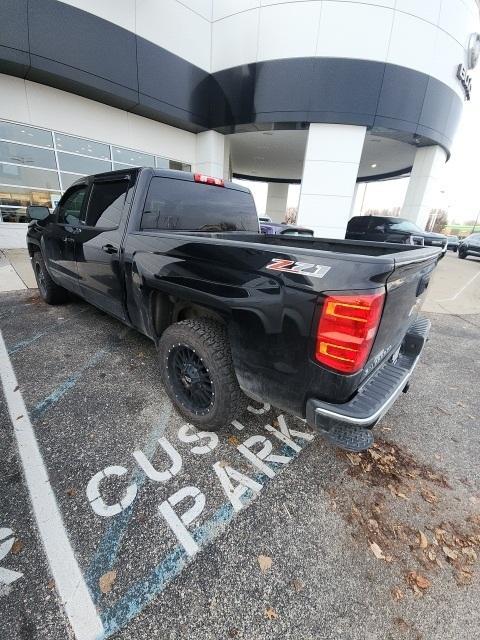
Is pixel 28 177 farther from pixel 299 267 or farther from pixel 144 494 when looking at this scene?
pixel 299 267

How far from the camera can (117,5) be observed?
886 centimetres

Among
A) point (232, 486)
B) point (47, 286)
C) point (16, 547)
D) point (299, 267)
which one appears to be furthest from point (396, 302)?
point (47, 286)

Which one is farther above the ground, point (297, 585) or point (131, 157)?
point (131, 157)

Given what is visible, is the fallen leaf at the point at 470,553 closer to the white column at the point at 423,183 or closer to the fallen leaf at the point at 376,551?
the fallen leaf at the point at 376,551

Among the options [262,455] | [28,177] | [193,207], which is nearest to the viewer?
[262,455]

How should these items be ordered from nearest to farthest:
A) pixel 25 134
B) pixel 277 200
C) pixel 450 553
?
→ pixel 450 553 → pixel 25 134 → pixel 277 200

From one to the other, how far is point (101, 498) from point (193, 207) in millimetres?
2612

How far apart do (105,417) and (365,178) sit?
993 inches

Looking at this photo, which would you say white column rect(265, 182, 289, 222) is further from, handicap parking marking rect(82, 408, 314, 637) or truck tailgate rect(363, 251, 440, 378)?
handicap parking marking rect(82, 408, 314, 637)

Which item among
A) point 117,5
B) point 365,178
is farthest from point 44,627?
point 365,178

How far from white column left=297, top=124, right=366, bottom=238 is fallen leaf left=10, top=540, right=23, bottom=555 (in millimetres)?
12496

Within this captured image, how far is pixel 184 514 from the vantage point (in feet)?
6.03

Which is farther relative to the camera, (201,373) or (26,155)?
(26,155)

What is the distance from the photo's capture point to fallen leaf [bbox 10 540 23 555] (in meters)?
1.57
